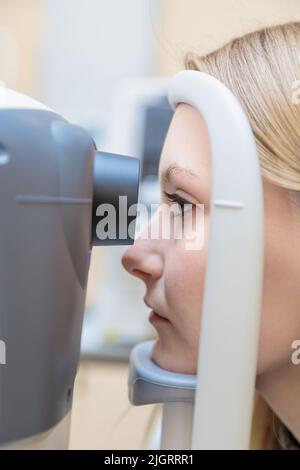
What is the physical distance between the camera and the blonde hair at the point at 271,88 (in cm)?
49

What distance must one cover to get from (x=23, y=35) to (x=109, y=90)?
1.08 feet

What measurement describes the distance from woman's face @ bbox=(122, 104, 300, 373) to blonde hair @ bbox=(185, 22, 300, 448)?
0.09ft

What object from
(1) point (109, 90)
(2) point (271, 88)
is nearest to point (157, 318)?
(2) point (271, 88)

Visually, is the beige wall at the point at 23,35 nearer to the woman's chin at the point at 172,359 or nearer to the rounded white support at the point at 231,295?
the woman's chin at the point at 172,359

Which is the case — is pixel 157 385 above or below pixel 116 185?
below

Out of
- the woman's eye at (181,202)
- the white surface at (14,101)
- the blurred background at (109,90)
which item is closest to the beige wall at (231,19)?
the blurred background at (109,90)

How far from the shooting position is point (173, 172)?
0.52 m

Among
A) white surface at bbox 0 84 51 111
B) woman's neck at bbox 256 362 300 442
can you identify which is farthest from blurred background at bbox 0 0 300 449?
white surface at bbox 0 84 51 111

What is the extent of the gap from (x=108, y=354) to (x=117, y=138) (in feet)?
1.90

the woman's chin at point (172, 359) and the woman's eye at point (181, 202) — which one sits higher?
the woman's eye at point (181, 202)

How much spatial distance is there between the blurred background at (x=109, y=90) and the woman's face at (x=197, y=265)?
0.32 metres

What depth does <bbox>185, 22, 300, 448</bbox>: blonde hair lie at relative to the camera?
0.49 m

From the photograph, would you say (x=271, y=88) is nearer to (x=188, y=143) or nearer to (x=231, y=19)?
(x=188, y=143)

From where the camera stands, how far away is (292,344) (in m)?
0.53
